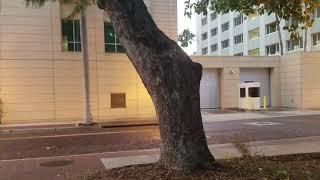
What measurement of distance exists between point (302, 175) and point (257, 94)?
26.4 metres

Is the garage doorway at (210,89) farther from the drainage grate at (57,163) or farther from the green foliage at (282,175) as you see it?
the green foliage at (282,175)

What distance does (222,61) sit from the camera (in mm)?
35781

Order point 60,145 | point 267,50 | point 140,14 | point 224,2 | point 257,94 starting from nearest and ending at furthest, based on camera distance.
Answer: point 140,14
point 224,2
point 60,145
point 257,94
point 267,50

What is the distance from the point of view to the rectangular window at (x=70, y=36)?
2584cm

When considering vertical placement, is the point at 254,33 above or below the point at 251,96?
above

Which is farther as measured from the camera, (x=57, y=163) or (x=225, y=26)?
(x=225, y=26)

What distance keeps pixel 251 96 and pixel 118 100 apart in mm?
11032

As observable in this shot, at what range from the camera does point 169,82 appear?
6.82 m

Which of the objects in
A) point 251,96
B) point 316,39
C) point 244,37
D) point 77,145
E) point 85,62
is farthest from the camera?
point 244,37

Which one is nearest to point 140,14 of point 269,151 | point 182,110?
point 182,110

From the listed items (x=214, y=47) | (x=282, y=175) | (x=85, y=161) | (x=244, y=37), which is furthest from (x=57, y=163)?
(x=214, y=47)

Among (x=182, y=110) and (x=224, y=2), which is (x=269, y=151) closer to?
(x=224, y=2)

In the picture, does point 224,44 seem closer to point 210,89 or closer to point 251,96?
point 210,89

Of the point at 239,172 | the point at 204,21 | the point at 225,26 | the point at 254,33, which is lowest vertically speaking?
the point at 239,172
